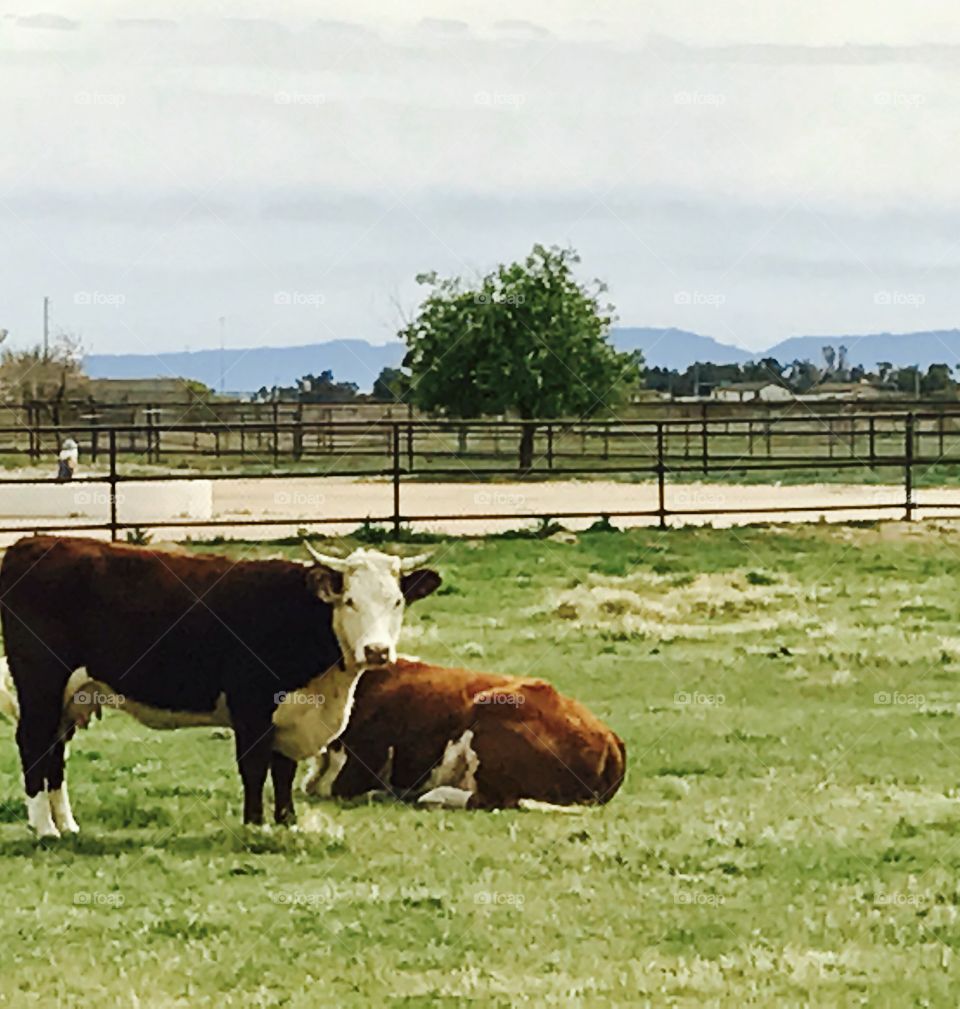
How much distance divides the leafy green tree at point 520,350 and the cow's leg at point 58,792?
36.1 m

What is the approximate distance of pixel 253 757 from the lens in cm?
863

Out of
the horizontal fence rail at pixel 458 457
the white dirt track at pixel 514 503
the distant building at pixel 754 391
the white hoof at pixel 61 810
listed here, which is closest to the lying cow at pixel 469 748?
the white hoof at pixel 61 810

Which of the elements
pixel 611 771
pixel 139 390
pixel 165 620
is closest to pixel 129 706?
pixel 165 620

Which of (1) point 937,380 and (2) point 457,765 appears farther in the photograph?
(1) point 937,380

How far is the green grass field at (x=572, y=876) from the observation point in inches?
255

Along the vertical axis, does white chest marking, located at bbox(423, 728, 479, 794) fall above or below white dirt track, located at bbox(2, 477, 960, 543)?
below

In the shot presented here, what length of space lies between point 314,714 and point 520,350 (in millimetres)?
36983

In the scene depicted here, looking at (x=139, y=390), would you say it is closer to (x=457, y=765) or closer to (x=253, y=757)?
(x=457, y=765)

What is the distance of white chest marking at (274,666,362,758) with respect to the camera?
28.8ft

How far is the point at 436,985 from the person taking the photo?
641 centimetres

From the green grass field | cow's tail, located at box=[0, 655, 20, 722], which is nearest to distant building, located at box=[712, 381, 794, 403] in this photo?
the green grass field

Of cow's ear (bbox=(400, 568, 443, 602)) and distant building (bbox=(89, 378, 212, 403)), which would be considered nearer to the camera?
cow's ear (bbox=(400, 568, 443, 602))

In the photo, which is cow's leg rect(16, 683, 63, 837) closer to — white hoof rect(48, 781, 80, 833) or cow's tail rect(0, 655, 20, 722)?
white hoof rect(48, 781, 80, 833)

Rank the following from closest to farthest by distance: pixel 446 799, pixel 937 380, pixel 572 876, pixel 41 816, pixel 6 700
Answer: pixel 572 876, pixel 41 816, pixel 6 700, pixel 446 799, pixel 937 380
